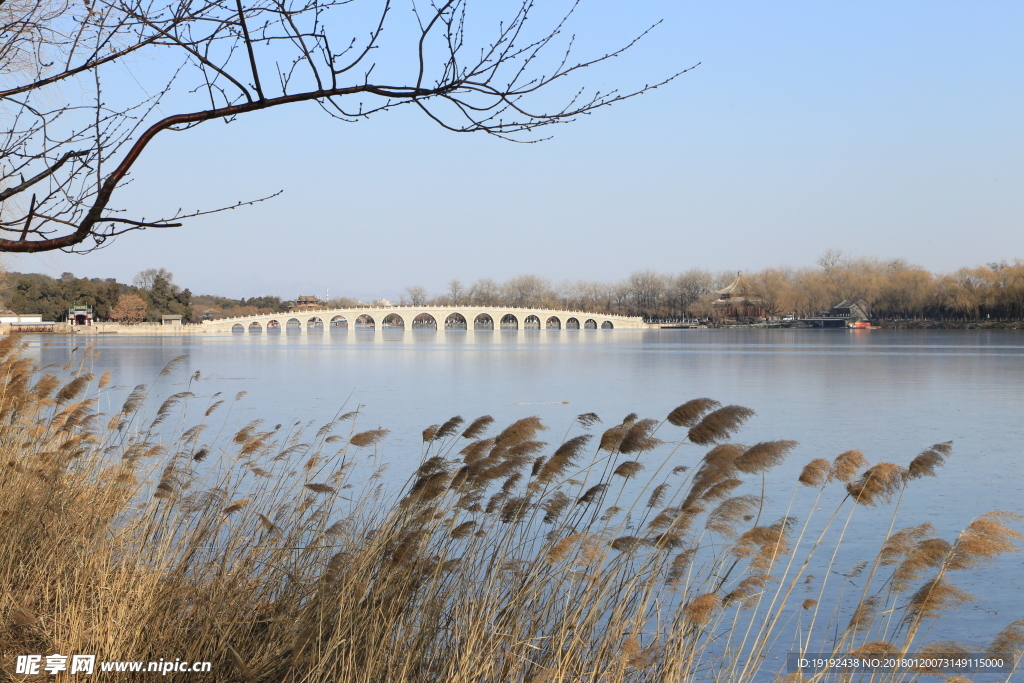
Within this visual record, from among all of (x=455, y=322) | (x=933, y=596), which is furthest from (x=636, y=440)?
(x=455, y=322)

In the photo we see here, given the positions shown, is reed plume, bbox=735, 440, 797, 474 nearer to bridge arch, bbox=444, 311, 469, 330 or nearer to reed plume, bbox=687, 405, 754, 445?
reed plume, bbox=687, 405, 754, 445

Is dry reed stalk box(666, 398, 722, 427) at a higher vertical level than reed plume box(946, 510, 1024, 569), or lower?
higher

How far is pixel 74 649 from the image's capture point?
3340mm

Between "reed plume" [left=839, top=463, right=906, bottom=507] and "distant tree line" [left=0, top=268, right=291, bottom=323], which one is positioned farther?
"distant tree line" [left=0, top=268, right=291, bottom=323]

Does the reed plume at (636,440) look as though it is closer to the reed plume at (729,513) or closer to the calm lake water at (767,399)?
the reed plume at (729,513)

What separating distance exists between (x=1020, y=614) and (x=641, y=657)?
13.9 feet

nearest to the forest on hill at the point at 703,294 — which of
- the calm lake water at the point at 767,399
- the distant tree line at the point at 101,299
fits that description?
the distant tree line at the point at 101,299

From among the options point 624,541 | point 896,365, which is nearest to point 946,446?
point 624,541

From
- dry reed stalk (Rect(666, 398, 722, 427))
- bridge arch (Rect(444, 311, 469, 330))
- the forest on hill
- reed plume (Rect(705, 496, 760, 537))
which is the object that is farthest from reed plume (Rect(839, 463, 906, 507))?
bridge arch (Rect(444, 311, 469, 330))

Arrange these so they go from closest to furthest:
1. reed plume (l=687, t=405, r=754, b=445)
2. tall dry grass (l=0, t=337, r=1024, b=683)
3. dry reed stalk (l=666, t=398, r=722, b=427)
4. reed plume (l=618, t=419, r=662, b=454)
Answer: tall dry grass (l=0, t=337, r=1024, b=683) → reed plume (l=687, t=405, r=754, b=445) → dry reed stalk (l=666, t=398, r=722, b=427) → reed plume (l=618, t=419, r=662, b=454)

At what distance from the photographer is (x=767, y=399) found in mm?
22797

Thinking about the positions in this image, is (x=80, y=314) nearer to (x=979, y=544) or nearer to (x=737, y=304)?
(x=737, y=304)

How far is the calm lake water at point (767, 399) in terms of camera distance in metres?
10.8

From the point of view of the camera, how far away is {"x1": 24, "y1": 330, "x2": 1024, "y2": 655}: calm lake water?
10.8 m
